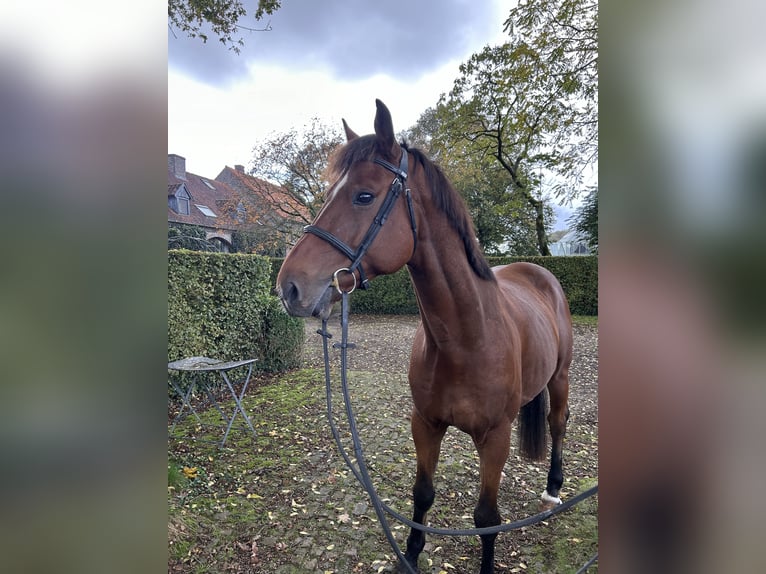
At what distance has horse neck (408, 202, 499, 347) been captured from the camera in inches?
66.3

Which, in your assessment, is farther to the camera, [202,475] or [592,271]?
[592,271]

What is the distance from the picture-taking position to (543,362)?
2432 mm

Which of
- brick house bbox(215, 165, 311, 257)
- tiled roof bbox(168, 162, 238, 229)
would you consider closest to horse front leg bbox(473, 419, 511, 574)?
brick house bbox(215, 165, 311, 257)

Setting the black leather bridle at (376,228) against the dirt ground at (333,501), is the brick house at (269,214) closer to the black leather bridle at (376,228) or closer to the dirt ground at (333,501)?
the dirt ground at (333,501)

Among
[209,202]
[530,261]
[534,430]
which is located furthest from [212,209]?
[534,430]

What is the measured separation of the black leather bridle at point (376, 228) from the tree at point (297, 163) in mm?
15065

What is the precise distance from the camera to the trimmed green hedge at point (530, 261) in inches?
405
